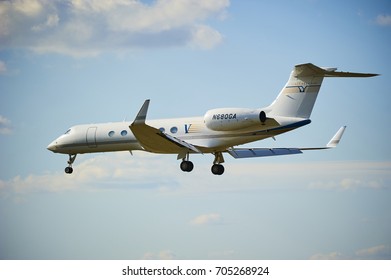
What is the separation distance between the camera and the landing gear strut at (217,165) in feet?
119

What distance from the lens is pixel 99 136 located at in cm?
3741

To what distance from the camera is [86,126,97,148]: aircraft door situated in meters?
37.6

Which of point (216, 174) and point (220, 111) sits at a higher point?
point (220, 111)

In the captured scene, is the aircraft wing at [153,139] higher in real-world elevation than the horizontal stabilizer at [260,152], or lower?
higher

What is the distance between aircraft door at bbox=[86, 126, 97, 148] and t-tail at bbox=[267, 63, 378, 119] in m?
8.64

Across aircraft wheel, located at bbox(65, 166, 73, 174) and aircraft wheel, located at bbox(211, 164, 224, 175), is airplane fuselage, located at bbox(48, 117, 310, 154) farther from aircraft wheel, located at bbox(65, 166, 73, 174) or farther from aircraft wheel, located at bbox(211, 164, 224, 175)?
aircraft wheel, located at bbox(211, 164, 224, 175)

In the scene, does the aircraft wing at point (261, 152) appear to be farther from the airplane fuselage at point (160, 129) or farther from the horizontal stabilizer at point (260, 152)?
the airplane fuselage at point (160, 129)

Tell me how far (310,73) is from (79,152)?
11902mm

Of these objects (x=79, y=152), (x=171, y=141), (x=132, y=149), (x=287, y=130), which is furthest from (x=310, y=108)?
(x=79, y=152)

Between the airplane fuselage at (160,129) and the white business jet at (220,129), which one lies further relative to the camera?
the airplane fuselage at (160,129)

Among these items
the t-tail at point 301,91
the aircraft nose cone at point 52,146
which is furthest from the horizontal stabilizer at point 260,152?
the aircraft nose cone at point 52,146
